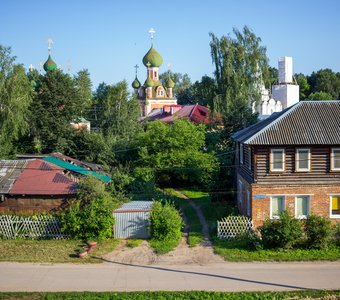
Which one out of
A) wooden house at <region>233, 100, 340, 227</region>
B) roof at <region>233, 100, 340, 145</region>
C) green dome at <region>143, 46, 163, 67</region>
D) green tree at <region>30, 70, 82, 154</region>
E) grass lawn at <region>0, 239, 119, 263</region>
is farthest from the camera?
green dome at <region>143, 46, 163, 67</region>

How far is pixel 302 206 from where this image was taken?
2212cm

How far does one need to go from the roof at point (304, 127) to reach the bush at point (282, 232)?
149 inches

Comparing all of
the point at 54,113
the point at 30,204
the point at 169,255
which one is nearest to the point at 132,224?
the point at 169,255

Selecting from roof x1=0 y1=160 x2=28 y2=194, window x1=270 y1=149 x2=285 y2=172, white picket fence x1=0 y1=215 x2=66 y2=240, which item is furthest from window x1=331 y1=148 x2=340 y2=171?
roof x1=0 y1=160 x2=28 y2=194

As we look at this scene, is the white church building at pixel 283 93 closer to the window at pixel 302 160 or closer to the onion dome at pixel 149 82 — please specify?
the window at pixel 302 160

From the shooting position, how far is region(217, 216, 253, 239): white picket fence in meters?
22.0

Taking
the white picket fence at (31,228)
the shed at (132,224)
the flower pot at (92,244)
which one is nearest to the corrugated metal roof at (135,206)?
the shed at (132,224)

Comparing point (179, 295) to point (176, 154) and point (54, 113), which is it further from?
point (54, 113)

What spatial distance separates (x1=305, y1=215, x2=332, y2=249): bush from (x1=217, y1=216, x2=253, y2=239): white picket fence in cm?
305

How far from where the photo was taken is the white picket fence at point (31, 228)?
76.3 feet

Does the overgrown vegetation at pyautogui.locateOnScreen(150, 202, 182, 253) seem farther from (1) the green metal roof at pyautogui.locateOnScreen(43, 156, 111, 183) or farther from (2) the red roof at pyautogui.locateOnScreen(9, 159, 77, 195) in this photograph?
(1) the green metal roof at pyautogui.locateOnScreen(43, 156, 111, 183)

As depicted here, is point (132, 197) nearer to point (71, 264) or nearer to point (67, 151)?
point (71, 264)

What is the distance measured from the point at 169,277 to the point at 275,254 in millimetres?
5348

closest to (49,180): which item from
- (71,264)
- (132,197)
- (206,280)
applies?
(132,197)
